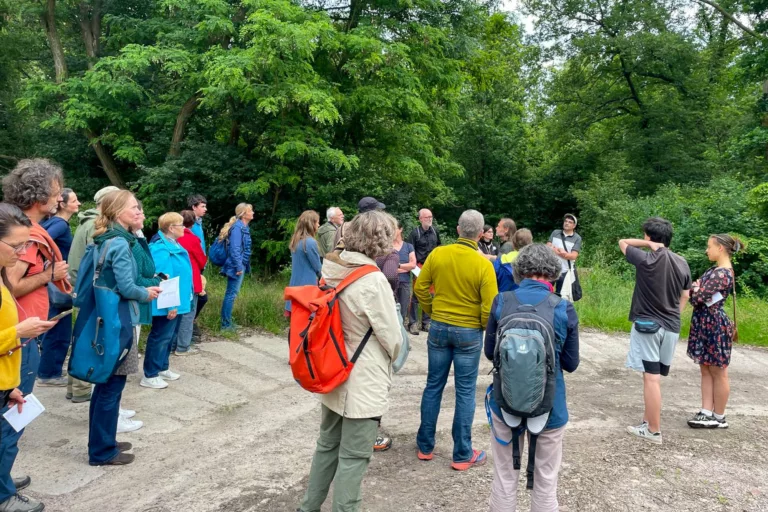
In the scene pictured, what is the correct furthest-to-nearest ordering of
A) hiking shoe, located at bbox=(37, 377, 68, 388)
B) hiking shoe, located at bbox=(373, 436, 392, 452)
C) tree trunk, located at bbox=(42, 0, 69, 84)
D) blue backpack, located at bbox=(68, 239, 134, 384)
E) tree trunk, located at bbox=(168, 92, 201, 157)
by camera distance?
tree trunk, located at bbox=(42, 0, 69, 84), tree trunk, located at bbox=(168, 92, 201, 157), hiking shoe, located at bbox=(37, 377, 68, 388), hiking shoe, located at bbox=(373, 436, 392, 452), blue backpack, located at bbox=(68, 239, 134, 384)

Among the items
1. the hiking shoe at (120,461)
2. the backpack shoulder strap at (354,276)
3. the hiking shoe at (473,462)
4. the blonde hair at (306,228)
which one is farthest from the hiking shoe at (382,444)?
the blonde hair at (306,228)

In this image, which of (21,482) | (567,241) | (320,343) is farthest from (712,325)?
(21,482)

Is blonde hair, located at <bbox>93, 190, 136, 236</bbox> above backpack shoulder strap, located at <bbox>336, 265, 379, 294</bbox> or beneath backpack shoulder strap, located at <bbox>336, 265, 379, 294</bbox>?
above

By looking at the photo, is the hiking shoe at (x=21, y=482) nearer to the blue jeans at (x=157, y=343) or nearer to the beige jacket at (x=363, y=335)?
the blue jeans at (x=157, y=343)

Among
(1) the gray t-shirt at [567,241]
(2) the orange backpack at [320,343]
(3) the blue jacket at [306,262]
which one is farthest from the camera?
(1) the gray t-shirt at [567,241]

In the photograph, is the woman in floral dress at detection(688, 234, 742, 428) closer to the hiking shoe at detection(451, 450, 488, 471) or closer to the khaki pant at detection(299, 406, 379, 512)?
the hiking shoe at detection(451, 450, 488, 471)

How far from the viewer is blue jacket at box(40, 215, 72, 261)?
4691mm

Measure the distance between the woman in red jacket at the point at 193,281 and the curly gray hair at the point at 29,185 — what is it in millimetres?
2560

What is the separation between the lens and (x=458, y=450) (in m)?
4.00

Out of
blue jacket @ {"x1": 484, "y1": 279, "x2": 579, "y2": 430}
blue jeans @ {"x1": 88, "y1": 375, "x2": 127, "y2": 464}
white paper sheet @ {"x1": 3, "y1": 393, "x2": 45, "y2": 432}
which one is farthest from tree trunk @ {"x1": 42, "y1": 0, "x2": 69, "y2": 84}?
blue jacket @ {"x1": 484, "y1": 279, "x2": 579, "y2": 430}

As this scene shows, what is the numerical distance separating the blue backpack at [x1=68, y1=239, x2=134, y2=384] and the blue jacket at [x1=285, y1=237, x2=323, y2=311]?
2475 millimetres

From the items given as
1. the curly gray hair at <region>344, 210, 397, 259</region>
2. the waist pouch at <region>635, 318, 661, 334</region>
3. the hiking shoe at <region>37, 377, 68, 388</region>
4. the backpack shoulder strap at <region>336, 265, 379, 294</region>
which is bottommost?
the hiking shoe at <region>37, 377, 68, 388</region>

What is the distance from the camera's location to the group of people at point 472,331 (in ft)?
9.51

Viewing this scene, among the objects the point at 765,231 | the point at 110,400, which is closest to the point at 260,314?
the point at 110,400
